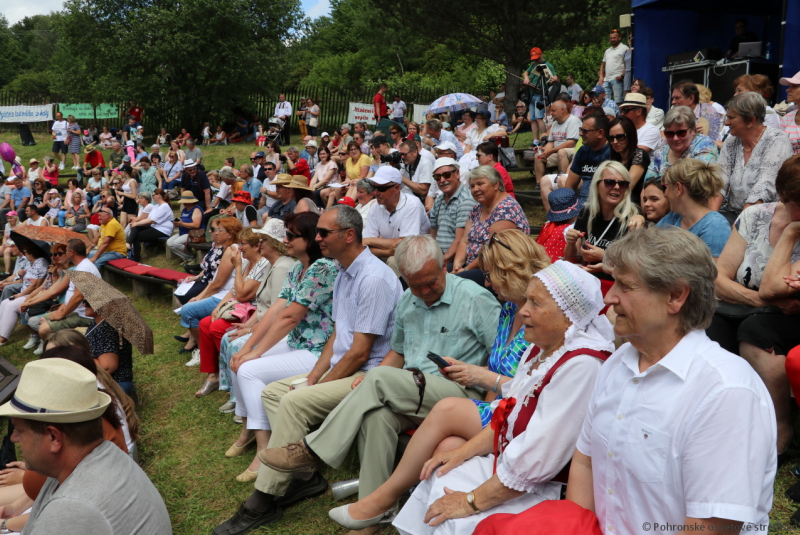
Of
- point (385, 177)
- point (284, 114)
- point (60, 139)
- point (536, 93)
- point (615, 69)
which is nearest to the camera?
point (385, 177)

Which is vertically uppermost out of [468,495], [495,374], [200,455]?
[495,374]

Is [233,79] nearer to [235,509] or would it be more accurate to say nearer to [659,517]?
[235,509]

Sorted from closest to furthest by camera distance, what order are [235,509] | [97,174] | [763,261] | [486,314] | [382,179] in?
[763,261], [486,314], [235,509], [382,179], [97,174]

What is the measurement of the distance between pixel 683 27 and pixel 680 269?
10.7 m

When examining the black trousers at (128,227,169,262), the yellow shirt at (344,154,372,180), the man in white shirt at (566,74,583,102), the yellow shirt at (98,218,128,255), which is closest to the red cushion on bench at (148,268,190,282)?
the yellow shirt at (98,218,128,255)

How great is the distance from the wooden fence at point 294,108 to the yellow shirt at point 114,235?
15.4m

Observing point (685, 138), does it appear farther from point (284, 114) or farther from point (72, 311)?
point (284, 114)

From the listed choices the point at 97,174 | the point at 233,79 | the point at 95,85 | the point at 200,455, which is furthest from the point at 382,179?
the point at 95,85

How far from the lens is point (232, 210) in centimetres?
960

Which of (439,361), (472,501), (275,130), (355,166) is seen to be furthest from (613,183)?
(275,130)

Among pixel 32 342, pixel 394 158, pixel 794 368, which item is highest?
pixel 394 158

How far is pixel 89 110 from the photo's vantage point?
26172mm

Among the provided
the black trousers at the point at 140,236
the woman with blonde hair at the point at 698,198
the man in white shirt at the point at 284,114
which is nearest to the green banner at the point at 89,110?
the man in white shirt at the point at 284,114

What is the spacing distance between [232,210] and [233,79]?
17.8 m
